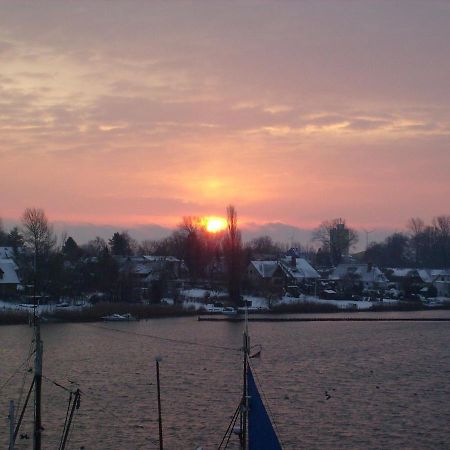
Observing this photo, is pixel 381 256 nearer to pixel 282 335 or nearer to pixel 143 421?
pixel 282 335

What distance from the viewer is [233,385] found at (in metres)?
33.0

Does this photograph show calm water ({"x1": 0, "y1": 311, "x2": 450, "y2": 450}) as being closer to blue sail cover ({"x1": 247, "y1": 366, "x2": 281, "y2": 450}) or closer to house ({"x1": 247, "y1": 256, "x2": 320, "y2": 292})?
blue sail cover ({"x1": 247, "y1": 366, "x2": 281, "y2": 450})

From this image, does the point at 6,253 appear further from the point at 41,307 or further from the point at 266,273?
the point at 266,273

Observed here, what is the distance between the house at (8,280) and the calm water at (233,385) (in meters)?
17.7

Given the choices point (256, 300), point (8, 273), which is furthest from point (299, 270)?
→ point (8, 273)

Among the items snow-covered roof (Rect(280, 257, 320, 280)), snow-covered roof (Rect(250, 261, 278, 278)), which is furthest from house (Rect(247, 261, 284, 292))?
snow-covered roof (Rect(280, 257, 320, 280))

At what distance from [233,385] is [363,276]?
77.9 m

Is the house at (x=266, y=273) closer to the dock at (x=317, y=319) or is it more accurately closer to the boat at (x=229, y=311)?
the boat at (x=229, y=311)

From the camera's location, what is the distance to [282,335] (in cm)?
5503

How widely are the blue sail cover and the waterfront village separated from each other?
40.0m

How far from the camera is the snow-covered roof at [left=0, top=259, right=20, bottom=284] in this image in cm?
7538

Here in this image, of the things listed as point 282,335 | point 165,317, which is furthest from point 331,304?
point 282,335

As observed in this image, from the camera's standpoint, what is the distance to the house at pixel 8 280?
74375mm

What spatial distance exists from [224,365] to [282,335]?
17.0m
